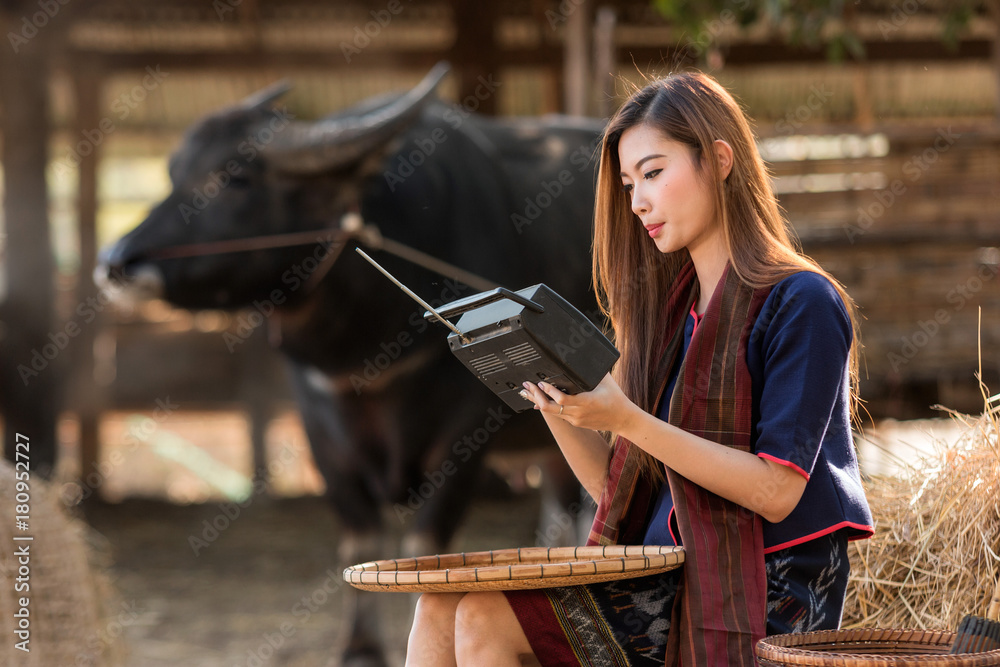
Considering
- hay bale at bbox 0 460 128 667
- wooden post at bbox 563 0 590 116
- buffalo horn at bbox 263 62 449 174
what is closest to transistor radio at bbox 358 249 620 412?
hay bale at bbox 0 460 128 667

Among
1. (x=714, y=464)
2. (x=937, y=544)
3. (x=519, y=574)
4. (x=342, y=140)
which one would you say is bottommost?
(x=937, y=544)

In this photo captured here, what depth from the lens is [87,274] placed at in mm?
6531

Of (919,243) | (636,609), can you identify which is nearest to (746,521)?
(636,609)

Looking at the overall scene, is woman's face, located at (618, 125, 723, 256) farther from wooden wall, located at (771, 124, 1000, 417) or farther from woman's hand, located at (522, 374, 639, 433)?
wooden wall, located at (771, 124, 1000, 417)

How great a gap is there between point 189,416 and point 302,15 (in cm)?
313

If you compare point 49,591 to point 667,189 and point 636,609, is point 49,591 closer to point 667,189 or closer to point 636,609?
point 636,609

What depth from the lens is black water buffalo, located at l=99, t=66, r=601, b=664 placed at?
3330 millimetres

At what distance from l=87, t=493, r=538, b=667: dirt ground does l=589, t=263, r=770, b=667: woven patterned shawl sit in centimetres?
228

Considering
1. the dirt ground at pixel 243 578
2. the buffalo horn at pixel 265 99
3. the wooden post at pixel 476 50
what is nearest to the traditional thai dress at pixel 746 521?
the dirt ground at pixel 243 578

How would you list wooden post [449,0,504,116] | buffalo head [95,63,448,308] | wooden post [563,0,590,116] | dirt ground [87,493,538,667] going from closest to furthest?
buffalo head [95,63,448,308] < dirt ground [87,493,538,667] < wooden post [563,0,590,116] < wooden post [449,0,504,116]

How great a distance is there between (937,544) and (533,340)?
1.04 m

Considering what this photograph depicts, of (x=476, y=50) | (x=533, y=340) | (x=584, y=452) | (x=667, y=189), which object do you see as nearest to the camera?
(x=533, y=340)

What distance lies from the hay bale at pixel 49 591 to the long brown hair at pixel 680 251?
161cm

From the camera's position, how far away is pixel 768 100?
21.6ft
